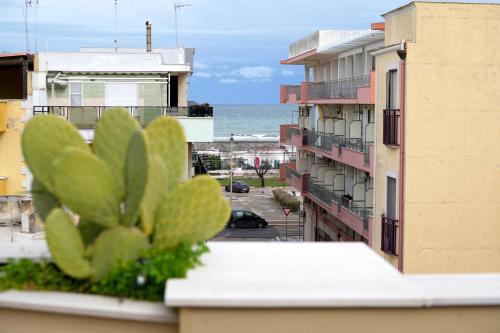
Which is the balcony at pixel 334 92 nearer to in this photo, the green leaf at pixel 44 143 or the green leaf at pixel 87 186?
the green leaf at pixel 44 143

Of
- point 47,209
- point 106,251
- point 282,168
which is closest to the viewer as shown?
point 106,251

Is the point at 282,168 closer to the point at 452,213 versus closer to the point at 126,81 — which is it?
the point at 126,81

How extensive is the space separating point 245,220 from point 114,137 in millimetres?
50724

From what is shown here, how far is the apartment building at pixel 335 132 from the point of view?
32781mm

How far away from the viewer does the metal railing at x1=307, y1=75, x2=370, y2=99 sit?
109ft

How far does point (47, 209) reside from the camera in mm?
9312

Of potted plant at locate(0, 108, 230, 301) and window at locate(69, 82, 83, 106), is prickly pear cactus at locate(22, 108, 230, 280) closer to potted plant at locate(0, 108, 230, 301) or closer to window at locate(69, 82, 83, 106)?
potted plant at locate(0, 108, 230, 301)

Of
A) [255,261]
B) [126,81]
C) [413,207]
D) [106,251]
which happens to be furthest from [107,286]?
[126,81]

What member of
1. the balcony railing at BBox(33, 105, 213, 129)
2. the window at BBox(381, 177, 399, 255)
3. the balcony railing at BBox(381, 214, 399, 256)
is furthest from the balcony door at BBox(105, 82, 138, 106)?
the balcony railing at BBox(381, 214, 399, 256)

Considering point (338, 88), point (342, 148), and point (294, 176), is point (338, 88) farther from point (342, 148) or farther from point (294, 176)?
point (294, 176)

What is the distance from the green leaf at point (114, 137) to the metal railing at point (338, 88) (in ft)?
74.1

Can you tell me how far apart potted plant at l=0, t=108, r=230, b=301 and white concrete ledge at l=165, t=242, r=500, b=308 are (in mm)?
343

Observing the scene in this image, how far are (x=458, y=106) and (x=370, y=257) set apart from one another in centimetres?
1436

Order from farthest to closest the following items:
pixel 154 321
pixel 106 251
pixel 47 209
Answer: pixel 47 209
pixel 106 251
pixel 154 321
